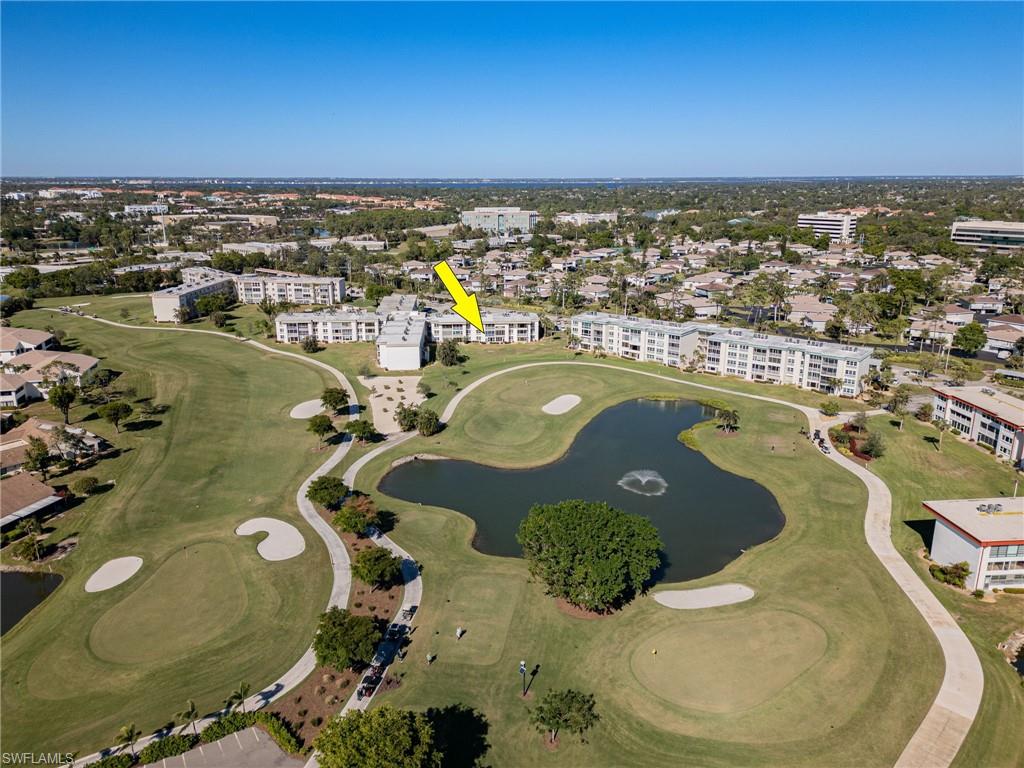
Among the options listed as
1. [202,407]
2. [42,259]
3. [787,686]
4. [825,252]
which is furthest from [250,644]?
[825,252]

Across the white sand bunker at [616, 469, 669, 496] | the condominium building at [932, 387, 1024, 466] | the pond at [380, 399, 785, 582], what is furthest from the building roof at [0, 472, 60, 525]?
the condominium building at [932, 387, 1024, 466]

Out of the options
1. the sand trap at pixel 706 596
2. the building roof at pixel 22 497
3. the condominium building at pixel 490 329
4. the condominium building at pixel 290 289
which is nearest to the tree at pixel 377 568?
the sand trap at pixel 706 596

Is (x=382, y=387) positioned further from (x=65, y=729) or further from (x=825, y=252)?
(x=825, y=252)

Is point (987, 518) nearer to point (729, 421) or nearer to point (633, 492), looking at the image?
point (633, 492)

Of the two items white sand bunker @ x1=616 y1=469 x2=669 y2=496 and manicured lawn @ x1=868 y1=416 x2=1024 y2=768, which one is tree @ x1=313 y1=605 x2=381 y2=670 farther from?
white sand bunker @ x1=616 y1=469 x2=669 y2=496

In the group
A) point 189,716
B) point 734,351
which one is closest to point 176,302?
point 734,351
